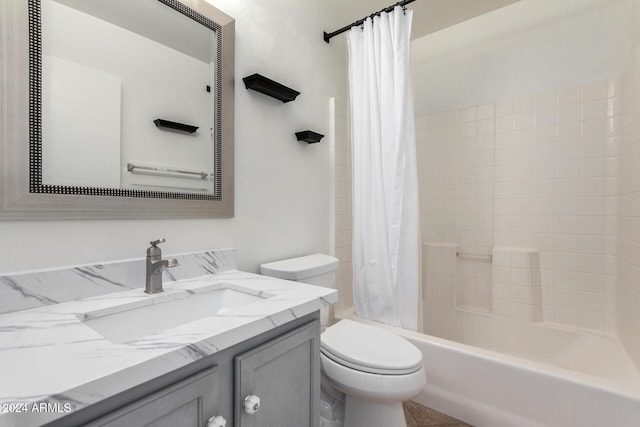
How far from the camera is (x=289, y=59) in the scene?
67.3 inches

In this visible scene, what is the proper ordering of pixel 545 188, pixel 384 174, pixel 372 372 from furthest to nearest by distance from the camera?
pixel 545 188 < pixel 384 174 < pixel 372 372

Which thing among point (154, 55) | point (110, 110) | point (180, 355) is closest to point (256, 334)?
point (180, 355)

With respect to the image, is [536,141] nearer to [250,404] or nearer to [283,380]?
[283,380]

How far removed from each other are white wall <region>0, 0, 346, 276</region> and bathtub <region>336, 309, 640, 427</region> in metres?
0.74

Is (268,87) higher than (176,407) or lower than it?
higher

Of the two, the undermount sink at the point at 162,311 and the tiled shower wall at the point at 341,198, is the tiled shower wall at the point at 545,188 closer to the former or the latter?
the tiled shower wall at the point at 341,198

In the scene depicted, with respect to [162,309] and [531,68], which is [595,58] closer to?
[531,68]

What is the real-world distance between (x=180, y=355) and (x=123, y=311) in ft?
1.40

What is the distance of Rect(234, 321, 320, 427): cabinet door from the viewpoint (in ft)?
2.42

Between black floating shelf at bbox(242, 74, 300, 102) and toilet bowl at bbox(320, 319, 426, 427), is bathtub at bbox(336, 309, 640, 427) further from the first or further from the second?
black floating shelf at bbox(242, 74, 300, 102)

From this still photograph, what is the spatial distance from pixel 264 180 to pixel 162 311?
0.79 m

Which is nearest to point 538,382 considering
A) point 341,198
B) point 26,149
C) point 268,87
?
point 341,198

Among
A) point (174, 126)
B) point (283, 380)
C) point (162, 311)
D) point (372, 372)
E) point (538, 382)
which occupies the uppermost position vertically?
point (174, 126)

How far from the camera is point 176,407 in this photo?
0.60 meters
